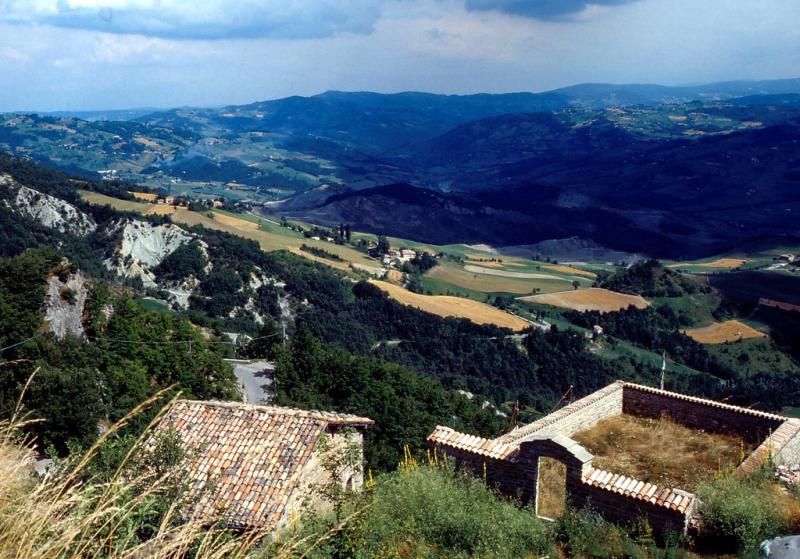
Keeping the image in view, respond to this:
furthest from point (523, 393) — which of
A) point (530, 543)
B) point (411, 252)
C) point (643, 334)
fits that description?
point (411, 252)

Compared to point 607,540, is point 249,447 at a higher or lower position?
lower

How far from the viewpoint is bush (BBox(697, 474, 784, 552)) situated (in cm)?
948

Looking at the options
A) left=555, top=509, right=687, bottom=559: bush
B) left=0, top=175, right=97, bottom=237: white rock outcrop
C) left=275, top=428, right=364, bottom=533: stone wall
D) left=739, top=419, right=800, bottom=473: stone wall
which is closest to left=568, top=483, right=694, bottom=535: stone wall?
left=555, top=509, right=687, bottom=559: bush

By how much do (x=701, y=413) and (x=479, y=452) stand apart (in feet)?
22.8

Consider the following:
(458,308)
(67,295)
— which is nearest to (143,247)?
(458,308)

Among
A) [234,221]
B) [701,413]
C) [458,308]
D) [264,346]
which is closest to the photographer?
[701,413]

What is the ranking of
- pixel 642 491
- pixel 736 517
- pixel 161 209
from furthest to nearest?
pixel 161 209 → pixel 642 491 → pixel 736 517

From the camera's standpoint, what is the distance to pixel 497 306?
289 feet

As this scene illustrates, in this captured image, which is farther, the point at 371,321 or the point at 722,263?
the point at 722,263

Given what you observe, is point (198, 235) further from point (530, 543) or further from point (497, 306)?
point (530, 543)

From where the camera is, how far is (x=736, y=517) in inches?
377

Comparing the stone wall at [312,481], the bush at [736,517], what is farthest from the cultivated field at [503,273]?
the bush at [736,517]

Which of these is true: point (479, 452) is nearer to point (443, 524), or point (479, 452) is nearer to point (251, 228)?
point (443, 524)

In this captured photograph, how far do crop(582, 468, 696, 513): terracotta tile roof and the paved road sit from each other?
2239 centimetres
